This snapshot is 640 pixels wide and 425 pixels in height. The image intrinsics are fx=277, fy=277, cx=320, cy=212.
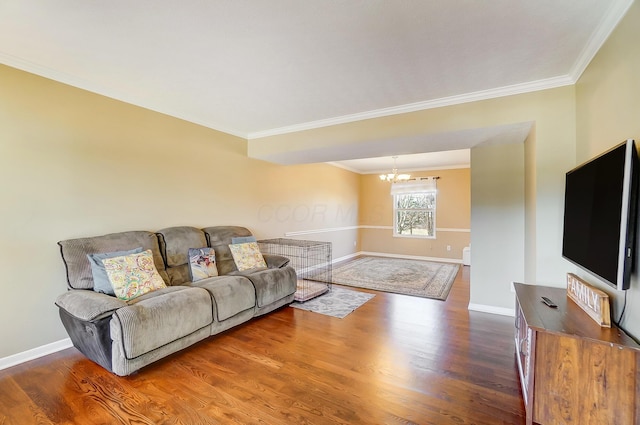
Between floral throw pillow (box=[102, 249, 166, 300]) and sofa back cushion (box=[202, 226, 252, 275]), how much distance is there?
2.79 ft

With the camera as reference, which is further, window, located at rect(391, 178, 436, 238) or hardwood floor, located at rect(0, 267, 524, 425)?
window, located at rect(391, 178, 436, 238)

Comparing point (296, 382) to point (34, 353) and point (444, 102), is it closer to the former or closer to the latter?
point (34, 353)

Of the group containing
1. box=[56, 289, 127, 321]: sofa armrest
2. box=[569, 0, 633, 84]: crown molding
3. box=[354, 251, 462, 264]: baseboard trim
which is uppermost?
box=[569, 0, 633, 84]: crown molding

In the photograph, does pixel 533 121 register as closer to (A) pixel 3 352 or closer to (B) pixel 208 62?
(B) pixel 208 62

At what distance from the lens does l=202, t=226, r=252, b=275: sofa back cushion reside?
3.60 metres

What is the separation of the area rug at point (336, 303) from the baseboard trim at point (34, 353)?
7.71 feet

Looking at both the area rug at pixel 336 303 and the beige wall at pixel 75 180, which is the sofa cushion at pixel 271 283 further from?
the beige wall at pixel 75 180

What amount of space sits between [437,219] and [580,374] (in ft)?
20.0

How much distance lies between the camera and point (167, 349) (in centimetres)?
229

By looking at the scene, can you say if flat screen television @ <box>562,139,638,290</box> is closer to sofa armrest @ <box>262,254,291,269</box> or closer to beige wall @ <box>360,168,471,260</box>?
sofa armrest @ <box>262,254,291,269</box>

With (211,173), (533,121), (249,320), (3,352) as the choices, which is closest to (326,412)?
(249,320)

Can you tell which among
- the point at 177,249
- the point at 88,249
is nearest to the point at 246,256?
the point at 177,249

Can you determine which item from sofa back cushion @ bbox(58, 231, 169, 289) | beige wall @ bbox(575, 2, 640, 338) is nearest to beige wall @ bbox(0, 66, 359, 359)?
sofa back cushion @ bbox(58, 231, 169, 289)

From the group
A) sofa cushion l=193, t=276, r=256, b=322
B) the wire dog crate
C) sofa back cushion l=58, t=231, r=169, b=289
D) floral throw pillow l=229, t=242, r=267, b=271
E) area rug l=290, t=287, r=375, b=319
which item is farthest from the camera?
the wire dog crate
